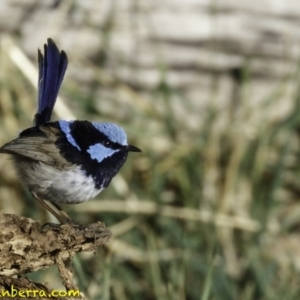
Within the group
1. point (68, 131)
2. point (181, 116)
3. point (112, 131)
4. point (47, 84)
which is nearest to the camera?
point (112, 131)

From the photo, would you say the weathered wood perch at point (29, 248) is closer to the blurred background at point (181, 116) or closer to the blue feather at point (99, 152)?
the blue feather at point (99, 152)

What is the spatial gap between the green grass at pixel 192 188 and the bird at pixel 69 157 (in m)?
1.07

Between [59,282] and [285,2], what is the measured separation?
6.78 ft

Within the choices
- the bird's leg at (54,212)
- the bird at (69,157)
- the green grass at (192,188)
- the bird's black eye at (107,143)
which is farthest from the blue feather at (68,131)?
the green grass at (192,188)

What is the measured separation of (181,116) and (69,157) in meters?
1.80

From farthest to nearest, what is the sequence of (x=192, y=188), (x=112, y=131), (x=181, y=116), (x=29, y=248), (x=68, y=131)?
(x=181, y=116) < (x=192, y=188) < (x=68, y=131) < (x=112, y=131) < (x=29, y=248)

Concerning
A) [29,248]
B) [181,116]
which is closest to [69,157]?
[29,248]

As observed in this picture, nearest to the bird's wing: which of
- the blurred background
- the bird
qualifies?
the bird

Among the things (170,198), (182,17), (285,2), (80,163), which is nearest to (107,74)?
(182,17)

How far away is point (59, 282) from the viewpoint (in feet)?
10.7

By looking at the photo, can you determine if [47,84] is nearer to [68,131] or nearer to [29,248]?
[68,131]

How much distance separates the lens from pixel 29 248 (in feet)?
6.69

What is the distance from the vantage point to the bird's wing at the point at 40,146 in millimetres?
2543

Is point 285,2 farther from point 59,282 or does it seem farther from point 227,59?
point 59,282
